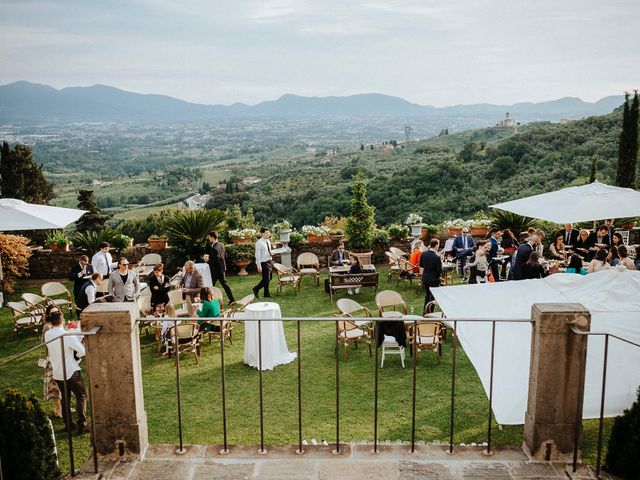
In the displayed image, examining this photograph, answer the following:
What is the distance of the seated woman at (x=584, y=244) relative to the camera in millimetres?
11586

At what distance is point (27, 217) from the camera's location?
402 inches

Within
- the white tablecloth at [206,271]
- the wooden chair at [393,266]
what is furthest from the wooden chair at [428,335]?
the white tablecloth at [206,271]

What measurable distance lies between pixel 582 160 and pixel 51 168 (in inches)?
2485

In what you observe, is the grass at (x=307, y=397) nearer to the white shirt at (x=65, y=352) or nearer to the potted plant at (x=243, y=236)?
the white shirt at (x=65, y=352)

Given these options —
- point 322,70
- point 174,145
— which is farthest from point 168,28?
point 174,145

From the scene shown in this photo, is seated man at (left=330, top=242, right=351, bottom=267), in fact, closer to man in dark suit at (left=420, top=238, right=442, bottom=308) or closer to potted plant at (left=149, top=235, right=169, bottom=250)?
man in dark suit at (left=420, top=238, right=442, bottom=308)

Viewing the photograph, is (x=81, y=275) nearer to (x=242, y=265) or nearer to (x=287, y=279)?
(x=287, y=279)

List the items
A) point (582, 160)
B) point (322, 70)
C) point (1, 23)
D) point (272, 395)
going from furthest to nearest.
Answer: point (322, 70)
point (582, 160)
point (1, 23)
point (272, 395)

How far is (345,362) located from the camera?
8.40m

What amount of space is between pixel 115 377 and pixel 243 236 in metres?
10.6

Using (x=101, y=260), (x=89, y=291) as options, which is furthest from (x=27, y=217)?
(x=89, y=291)

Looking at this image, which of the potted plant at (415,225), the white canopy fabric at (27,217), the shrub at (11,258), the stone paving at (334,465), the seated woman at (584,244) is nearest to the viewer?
the stone paving at (334,465)

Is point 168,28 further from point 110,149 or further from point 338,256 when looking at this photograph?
point 110,149

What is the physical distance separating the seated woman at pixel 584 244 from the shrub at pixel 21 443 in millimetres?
10897
